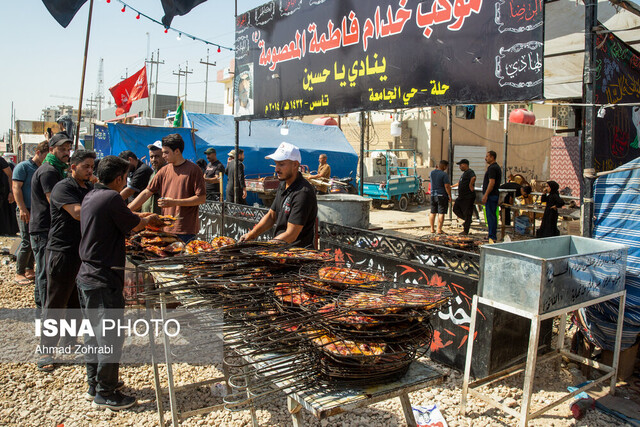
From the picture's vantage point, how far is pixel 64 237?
4191 millimetres

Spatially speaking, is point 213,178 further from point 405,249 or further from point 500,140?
point 500,140

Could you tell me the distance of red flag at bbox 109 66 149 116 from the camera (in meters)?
14.9

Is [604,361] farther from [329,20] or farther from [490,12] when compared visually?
[329,20]

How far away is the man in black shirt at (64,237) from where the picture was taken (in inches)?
160

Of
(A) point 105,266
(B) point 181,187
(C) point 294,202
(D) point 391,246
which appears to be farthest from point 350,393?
(B) point 181,187

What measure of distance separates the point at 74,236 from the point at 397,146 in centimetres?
1791

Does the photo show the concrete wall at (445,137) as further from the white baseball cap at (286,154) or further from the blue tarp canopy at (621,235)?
the white baseball cap at (286,154)

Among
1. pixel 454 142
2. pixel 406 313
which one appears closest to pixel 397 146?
pixel 454 142

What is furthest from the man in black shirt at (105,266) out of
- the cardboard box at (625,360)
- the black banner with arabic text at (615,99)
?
the black banner with arabic text at (615,99)

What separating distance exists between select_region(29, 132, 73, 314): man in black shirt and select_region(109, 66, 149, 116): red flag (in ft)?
35.8

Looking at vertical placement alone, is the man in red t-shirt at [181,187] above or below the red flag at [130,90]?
below

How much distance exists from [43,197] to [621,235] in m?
5.78

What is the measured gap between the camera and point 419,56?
558 cm

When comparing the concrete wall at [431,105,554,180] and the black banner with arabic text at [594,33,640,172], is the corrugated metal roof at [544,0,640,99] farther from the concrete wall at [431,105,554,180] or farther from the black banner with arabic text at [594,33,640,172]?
the concrete wall at [431,105,554,180]
